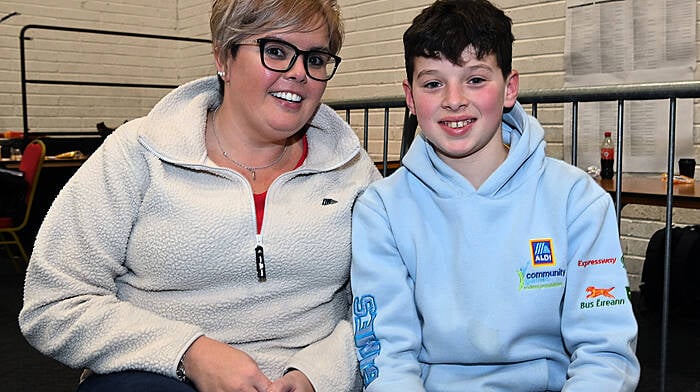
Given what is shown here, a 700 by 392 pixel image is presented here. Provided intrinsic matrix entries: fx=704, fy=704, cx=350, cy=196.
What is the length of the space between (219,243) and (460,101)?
1.72 feet

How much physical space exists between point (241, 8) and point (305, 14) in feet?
0.42

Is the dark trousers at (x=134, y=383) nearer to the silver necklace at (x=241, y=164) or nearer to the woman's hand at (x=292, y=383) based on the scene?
the woman's hand at (x=292, y=383)

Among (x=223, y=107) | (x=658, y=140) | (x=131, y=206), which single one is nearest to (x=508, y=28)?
(x=223, y=107)

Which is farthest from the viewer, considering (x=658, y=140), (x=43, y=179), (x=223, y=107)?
(x=43, y=179)

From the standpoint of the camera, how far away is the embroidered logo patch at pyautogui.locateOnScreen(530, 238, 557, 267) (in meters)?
1.27

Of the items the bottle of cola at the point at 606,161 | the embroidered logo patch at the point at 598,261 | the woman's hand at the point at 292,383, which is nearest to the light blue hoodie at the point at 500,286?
the embroidered logo patch at the point at 598,261

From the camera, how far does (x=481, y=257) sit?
1.29m

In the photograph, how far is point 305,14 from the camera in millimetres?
1391

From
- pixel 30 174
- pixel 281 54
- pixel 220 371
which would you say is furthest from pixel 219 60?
pixel 30 174

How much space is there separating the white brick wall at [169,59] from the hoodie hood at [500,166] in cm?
312

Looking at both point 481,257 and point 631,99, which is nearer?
point 481,257

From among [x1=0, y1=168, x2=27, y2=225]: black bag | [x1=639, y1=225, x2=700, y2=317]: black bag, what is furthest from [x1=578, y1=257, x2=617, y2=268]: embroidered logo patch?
[x1=0, y1=168, x2=27, y2=225]: black bag

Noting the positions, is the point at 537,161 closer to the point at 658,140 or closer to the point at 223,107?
the point at 223,107

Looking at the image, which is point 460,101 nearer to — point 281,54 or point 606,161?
point 281,54
